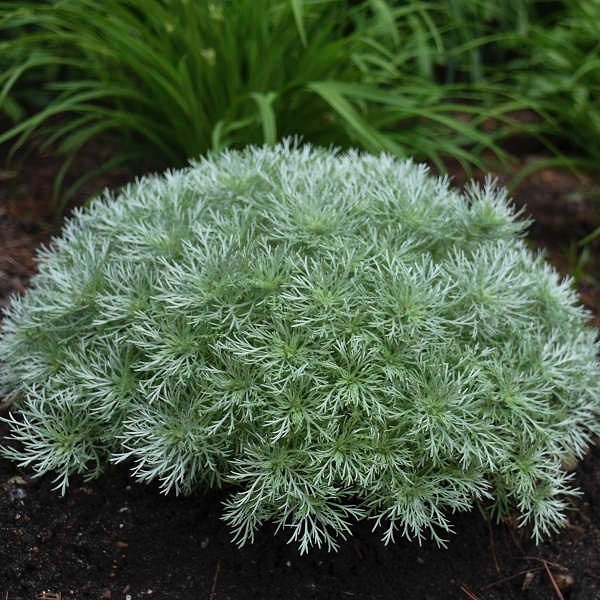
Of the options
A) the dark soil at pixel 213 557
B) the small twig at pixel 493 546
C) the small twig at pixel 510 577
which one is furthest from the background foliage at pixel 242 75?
the small twig at pixel 510 577

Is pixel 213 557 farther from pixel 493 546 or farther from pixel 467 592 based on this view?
pixel 493 546

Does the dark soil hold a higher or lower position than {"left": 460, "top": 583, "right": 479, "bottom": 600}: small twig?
higher

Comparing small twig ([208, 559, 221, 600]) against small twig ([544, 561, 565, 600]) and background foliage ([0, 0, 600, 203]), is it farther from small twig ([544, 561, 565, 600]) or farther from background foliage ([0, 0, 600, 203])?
background foliage ([0, 0, 600, 203])

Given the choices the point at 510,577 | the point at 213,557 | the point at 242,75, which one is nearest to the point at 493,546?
the point at 510,577

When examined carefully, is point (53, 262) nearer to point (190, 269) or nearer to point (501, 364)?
point (190, 269)

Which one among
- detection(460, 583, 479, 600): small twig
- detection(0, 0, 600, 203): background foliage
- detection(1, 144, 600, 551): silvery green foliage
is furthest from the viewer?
detection(0, 0, 600, 203): background foliage

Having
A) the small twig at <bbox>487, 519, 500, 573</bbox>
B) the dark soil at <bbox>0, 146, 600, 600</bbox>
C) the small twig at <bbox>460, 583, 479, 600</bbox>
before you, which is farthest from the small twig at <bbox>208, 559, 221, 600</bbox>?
the small twig at <bbox>487, 519, 500, 573</bbox>

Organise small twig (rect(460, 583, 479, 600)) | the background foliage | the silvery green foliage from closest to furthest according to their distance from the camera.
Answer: the silvery green foliage
small twig (rect(460, 583, 479, 600))
the background foliage

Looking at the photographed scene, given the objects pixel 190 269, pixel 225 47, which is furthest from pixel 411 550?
pixel 225 47
